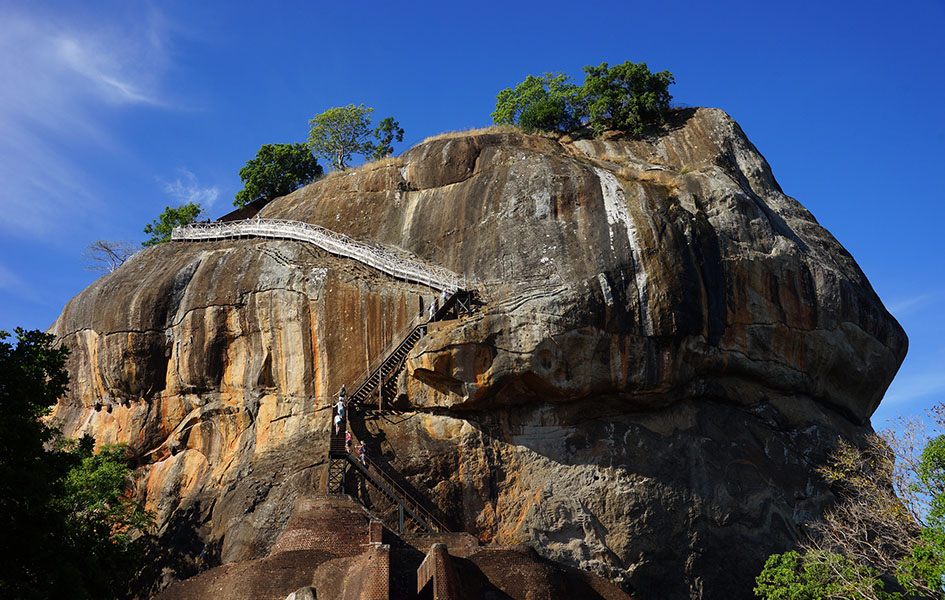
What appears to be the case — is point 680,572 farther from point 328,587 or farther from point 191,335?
point 191,335

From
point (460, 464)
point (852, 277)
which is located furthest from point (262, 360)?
point (852, 277)

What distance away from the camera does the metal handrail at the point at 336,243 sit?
34344mm

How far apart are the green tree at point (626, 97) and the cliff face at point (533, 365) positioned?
5258 mm

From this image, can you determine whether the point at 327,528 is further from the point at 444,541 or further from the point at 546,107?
the point at 546,107

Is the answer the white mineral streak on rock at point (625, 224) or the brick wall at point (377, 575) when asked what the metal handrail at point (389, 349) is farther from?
the brick wall at point (377, 575)

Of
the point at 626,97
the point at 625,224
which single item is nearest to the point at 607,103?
the point at 626,97

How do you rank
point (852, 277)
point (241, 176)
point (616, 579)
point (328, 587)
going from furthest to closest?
point (241, 176) → point (852, 277) → point (616, 579) → point (328, 587)

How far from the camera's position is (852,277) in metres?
39.7

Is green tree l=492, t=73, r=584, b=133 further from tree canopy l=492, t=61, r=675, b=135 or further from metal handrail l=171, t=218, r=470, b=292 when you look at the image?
metal handrail l=171, t=218, r=470, b=292

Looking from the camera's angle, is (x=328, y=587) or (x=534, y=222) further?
(x=534, y=222)

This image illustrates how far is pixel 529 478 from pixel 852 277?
17537 mm

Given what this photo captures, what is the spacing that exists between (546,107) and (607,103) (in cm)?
294

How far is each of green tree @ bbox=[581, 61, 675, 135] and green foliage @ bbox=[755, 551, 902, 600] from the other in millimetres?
23100

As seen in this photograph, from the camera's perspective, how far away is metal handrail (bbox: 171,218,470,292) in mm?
34344
